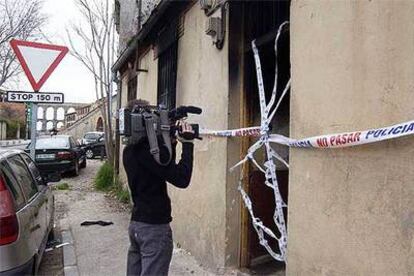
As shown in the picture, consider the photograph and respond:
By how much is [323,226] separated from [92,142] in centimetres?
2524

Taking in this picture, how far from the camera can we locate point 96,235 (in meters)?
7.32

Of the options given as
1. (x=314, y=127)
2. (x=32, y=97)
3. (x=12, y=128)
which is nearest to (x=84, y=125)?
(x=12, y=128)

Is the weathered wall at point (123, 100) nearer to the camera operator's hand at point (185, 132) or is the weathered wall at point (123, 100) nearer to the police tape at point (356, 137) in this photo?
the camera operator's hand at point (185, 132)

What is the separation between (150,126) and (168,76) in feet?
13.8

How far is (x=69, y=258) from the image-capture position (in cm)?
609

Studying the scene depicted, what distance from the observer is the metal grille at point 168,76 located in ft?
22.5

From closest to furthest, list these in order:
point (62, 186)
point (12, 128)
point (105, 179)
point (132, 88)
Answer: point (132, 88) → point (62, 186) → point (105, 179) → point (12, 128)

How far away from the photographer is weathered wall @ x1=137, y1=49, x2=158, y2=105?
8.26m

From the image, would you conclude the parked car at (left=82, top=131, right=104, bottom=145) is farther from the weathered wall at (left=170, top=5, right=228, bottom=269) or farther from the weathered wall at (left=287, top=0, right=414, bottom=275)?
the weathered wall at (left=287, top=0, right=414, bottom=275)

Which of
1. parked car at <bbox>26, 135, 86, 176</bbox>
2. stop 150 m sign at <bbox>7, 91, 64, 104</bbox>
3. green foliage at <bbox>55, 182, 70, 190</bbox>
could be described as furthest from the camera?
parked car at <bbox>26, 135, 86, 176</bbox>

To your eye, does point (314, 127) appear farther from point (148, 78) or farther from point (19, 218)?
point (148, 78)

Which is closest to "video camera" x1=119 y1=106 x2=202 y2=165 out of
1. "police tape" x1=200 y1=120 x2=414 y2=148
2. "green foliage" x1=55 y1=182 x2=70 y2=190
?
"police tape" x1=200 y1=120 x2=414 y2=148

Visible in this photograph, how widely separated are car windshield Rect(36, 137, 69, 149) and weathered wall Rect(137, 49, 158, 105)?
21.9 ft

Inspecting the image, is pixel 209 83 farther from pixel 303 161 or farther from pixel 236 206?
pixel 303 161
